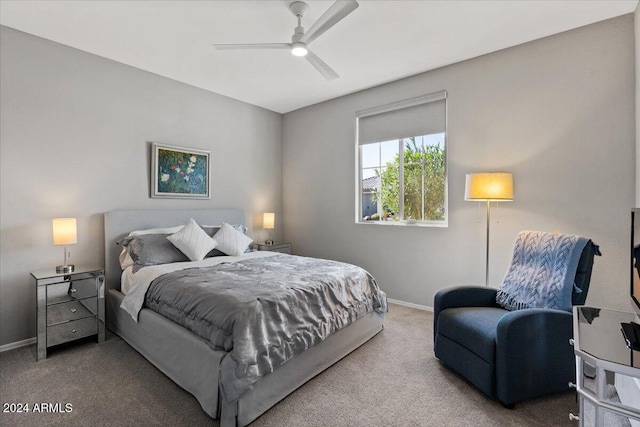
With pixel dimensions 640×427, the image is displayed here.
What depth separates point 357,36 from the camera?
290 centimetres

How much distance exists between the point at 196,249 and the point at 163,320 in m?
1.05

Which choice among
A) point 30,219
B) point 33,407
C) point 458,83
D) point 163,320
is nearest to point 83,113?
point 30,219

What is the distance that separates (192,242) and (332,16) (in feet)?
8.34

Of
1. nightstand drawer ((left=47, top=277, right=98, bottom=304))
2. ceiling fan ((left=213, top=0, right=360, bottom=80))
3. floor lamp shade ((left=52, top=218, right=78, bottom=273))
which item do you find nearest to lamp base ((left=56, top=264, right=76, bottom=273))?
floor lamp shade ((left=52, top=218, right=78, bottom=273))

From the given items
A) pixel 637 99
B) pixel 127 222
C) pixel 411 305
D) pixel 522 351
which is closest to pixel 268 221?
pixel 127 222

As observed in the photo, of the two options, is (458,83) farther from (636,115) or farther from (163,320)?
(163,320)

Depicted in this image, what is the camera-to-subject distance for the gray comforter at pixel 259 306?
181 centimetres

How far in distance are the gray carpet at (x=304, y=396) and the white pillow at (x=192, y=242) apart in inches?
40.7

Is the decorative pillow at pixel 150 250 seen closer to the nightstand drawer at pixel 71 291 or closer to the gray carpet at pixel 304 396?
the nightstand drawer at pixel 71 291

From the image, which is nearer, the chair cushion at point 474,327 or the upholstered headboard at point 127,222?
the chair cushion at point 474,327

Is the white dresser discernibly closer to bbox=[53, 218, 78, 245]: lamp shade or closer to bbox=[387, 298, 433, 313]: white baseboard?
bbox=[387, 298, 433, 313]: white baseboard

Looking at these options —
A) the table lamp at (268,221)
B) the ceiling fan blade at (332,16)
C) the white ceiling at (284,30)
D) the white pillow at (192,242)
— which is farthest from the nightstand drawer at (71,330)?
the ceiling fan blade at (332,16)

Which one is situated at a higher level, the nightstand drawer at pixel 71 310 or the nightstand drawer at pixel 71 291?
the nightstand drawer at pixel 71 291

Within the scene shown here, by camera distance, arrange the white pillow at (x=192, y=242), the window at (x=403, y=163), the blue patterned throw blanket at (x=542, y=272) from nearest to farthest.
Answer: the blue patterned throw blanket at (x=542, y=272), the white pillow at (x=192, y=242), the window at (x=403, y=163)
